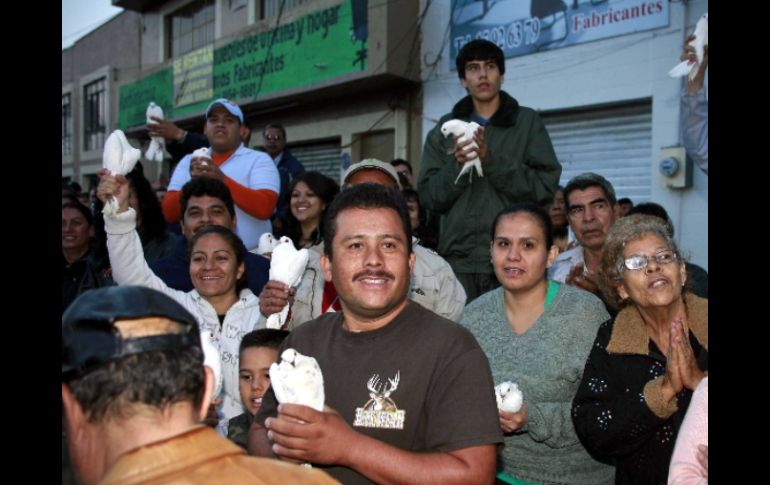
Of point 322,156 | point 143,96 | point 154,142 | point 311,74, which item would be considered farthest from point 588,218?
point 143,96

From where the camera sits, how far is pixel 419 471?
65.3 inches

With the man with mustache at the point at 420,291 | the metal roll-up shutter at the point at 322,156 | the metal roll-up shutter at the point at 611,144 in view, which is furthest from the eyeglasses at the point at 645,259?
the metal roll-up shutter at the point at 322,156

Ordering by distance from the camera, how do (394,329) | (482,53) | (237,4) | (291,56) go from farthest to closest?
Result: (237,4), (291,56), (482,53), (394,329)

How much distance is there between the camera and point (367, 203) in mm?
2080

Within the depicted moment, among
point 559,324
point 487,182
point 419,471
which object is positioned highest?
point 487,182

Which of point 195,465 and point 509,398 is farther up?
point 195,465

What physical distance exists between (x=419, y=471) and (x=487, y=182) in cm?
278

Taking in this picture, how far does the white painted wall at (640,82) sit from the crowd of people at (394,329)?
7.68 feet

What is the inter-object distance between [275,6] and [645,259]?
11.4 metres

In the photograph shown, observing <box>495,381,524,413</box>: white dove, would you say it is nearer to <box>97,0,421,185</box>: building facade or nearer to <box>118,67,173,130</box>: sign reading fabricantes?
<box>97,0,421,185</box>: building facade

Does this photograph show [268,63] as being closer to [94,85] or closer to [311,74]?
[311,74]
